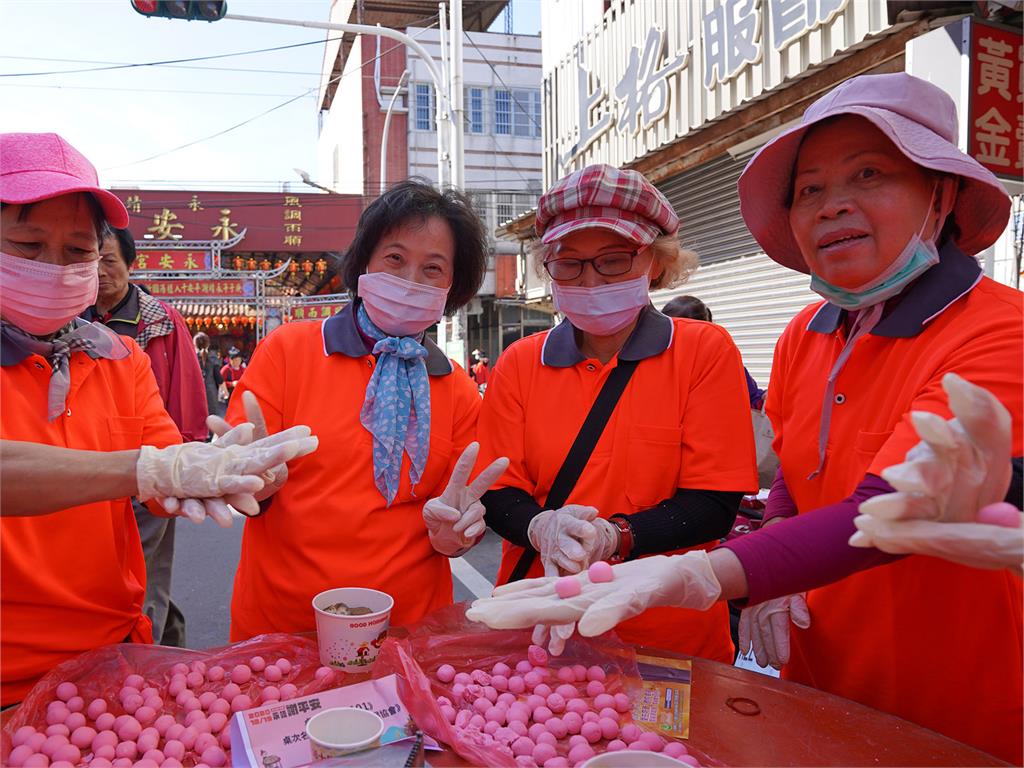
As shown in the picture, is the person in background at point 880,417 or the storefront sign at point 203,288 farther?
the storefront sign at point 203,288

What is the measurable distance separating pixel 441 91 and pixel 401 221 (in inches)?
395

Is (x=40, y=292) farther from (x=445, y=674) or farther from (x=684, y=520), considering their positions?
(x=684, y=520)

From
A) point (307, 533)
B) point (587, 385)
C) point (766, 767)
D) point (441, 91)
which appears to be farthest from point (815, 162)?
point (441, 91)

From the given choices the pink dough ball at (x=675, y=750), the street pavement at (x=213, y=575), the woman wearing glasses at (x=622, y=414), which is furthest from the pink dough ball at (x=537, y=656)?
the street pavement at (x=213, y=575)

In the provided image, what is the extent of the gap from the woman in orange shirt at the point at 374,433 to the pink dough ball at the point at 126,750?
567mm

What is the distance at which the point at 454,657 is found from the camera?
1.72 m

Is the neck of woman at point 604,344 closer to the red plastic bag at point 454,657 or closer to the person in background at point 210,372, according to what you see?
the red plastic bag at point 454,657

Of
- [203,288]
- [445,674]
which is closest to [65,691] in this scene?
[445,674]

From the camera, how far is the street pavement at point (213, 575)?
431 centimetres

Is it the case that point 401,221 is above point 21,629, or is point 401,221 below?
above

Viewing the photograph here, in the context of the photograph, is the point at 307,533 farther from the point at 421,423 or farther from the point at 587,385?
the point at 587,385

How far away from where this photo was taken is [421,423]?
2070mm

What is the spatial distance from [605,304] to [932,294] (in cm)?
83

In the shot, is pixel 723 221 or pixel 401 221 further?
pixel 723 221
